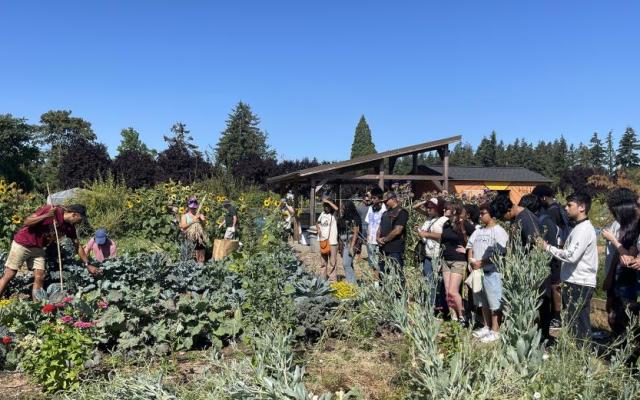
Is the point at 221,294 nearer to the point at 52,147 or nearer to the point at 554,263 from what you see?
the point at 554,263

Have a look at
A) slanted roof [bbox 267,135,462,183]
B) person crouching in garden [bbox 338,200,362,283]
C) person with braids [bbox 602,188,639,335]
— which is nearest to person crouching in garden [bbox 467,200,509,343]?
person with braids [bbox 602,188,639,335]

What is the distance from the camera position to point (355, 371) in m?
3.35

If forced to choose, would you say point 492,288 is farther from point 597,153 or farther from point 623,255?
point 597,153

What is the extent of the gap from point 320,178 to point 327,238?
7.81 meters

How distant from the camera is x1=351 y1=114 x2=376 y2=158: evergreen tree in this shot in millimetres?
71125

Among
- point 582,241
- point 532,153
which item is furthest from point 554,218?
point 532,153

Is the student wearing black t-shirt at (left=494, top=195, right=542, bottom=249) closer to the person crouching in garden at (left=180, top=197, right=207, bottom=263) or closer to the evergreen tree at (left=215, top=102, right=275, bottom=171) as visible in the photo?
the person crouching in garden at (left=180, top=197, right=207, bottom=263)

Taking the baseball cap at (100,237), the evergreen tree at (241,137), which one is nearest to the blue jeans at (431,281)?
the baseball cap at (100,237)

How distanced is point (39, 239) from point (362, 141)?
68.0 meters

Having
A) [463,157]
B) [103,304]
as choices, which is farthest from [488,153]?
[103,304]

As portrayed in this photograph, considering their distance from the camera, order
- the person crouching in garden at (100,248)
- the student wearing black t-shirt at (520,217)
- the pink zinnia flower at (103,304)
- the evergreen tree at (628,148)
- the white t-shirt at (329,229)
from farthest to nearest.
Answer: the evergreen tree at (628,148), the white t-shirt at (329,229), the person crouching in garden at (100,248), the student wearing black t-shirt at (520,217), the pink zinnia flower at (103,304)

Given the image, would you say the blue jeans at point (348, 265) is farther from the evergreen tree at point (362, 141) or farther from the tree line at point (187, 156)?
the evergreen tree at point (362, 141)

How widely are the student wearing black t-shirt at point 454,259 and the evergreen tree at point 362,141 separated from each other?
65.3 meters

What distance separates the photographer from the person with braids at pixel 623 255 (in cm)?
371
